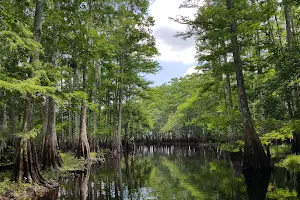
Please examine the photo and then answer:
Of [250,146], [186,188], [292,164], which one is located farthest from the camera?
[250,146]

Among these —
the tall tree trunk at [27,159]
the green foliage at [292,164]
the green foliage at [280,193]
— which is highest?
the tall tree trunk at [27,159]

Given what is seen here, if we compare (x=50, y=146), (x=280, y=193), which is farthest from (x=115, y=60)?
(x=280, y=193)

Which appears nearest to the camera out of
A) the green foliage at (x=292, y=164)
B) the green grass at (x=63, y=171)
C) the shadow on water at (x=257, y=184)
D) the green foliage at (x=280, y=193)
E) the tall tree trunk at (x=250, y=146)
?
the green foliage at (x=280, y=193)

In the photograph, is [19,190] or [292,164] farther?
[292,164]

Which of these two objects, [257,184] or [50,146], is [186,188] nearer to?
[257,184]

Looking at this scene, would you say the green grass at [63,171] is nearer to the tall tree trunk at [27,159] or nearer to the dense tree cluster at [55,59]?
the dense tree cluster at [55,59]

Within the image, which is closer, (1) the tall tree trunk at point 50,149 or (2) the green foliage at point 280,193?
(2) the green foliage at point 280,193

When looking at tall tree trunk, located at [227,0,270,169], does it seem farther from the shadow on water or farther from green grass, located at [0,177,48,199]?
green grass, located at [0,177,48,199]

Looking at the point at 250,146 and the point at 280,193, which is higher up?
the point at 250,146

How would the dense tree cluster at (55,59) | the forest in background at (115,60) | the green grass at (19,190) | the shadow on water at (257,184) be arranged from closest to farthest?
the shadow on water at (257,184), the green grass at (19,190), the dense tree cluster at (55,59), the forest in background at (115,60)

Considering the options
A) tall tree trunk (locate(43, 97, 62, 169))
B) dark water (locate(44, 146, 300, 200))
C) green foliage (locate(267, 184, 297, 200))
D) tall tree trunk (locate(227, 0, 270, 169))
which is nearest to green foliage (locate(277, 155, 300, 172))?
dark water (locate(44, 146, 300, 200))

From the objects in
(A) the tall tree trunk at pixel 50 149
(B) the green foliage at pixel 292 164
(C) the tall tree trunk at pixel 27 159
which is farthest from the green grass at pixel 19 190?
(B) the green foliage at pixel 292 164

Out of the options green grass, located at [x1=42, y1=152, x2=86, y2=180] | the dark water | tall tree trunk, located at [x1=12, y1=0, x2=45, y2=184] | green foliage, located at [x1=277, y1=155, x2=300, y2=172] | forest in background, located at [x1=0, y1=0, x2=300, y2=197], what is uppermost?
forest in background, located at [x1=0, y1=0, x2=300, y2=197]

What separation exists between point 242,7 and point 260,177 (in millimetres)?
6483
